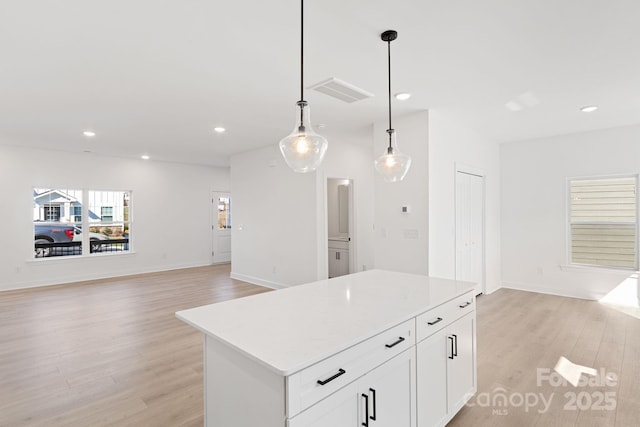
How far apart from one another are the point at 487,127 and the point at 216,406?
489 centimetres

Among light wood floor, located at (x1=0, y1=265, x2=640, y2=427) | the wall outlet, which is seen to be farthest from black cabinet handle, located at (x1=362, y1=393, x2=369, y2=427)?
the wall outlet

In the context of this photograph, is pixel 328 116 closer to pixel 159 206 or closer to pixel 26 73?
pixel 26 73

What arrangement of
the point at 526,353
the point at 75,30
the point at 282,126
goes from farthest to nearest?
the point at 282,126 < the point at 526,353 < the point at 75,30

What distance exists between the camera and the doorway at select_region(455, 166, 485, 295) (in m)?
4.62

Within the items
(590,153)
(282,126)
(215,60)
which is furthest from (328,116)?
(590,153)

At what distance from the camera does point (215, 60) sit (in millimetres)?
2697

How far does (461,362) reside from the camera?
2172 mm

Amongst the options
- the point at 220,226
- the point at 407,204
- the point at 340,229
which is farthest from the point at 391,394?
the point at 220,226

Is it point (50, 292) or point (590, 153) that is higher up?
point (590, 153)

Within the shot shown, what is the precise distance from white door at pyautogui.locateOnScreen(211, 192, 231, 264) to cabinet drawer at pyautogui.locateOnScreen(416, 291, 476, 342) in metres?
7.63

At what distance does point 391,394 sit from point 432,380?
43 centimetres

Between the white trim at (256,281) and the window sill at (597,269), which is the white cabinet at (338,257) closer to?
the white trim at (256,281)

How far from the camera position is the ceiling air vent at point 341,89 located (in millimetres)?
2521

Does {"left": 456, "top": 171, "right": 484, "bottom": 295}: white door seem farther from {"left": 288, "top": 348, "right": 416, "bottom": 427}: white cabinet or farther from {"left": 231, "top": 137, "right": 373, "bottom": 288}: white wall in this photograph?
{"left": 288, "top": 348, "right": 416, "bottom": 427}: white cabinet
